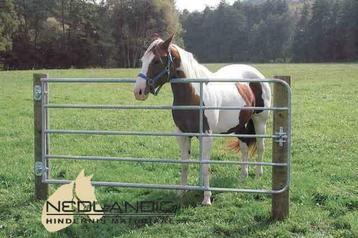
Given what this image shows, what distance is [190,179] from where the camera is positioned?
23.5ft

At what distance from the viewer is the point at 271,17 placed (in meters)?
89.5

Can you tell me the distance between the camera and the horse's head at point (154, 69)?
18.0 feet

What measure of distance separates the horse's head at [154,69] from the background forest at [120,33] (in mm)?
46614

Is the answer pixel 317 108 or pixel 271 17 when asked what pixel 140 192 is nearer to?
pixel 317 108

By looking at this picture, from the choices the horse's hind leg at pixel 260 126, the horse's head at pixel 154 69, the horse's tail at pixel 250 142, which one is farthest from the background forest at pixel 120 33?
the horse's head at pixel 154 69

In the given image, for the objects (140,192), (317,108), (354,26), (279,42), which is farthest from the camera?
(279,42)

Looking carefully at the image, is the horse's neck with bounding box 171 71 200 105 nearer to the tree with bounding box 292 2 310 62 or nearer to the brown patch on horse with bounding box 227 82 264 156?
the brown patch on horse with bounding box 227 82 264 156

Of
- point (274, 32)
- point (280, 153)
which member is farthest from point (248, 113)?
point (274, 32)

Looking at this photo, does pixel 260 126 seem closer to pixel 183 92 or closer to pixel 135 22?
pixel 183 92

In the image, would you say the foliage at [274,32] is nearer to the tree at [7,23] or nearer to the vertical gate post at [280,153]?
the tree at [7,23]

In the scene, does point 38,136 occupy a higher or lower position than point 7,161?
higher

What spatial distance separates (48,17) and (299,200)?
187 ft

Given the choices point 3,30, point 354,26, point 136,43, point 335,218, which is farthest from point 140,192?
point 354,26

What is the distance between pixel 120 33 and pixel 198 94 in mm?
55571
